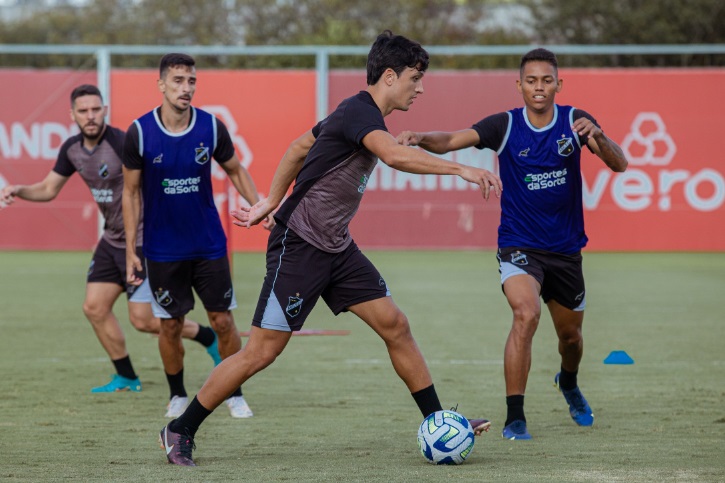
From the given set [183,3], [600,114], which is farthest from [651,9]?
[183,3]

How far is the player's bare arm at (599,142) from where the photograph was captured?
661 cm

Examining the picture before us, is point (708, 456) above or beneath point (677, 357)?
above

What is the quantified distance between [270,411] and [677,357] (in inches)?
164

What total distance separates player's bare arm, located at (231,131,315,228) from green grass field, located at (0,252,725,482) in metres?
1.25

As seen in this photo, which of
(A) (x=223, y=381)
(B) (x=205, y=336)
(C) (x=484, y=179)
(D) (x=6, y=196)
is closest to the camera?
(C) (x=484, y=179)

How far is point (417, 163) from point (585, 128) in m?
1.54

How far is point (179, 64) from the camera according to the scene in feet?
24.4

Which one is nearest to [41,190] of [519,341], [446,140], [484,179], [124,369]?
[124,369]

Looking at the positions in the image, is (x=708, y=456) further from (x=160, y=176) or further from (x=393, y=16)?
(x=393, y=16)

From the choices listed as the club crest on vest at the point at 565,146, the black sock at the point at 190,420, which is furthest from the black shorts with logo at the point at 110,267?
the club crest on vest at the point at 565,146

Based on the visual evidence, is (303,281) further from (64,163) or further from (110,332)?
(64,163)

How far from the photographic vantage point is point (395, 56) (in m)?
5.81

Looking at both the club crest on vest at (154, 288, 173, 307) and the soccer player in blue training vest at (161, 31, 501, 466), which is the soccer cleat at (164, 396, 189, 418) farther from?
the soccer player in blue training vest at (161, 31, 501, 466)

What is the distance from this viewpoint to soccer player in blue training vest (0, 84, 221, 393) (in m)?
8.74
